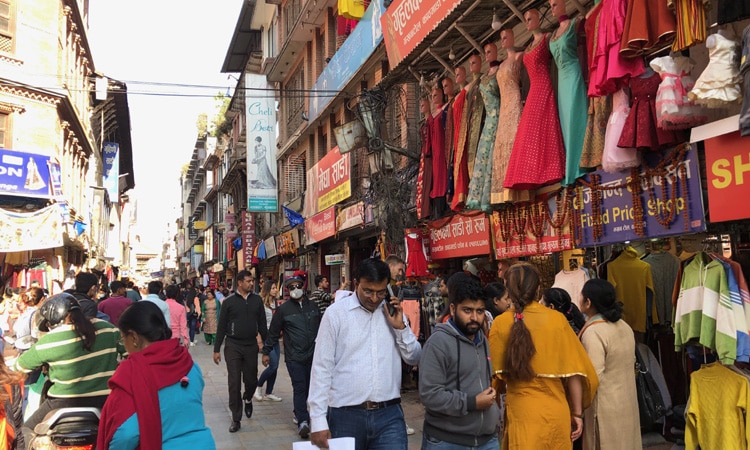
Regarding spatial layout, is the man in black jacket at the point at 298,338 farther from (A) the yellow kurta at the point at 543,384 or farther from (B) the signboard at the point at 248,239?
(B) the signboard at the point at 248,239

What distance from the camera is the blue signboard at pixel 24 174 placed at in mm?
16625

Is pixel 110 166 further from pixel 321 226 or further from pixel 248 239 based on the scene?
pixel 321 226

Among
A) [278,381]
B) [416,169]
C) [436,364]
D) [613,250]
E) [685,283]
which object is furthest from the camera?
[278,381]

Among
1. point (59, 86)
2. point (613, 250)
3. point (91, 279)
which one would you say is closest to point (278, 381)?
point (91, 279)

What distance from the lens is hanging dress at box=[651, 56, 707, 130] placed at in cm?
Answer: 515

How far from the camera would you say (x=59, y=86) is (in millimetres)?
19766

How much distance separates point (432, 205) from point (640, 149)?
4.60 meters

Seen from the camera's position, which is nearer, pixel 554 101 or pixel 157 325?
pixel 157 325

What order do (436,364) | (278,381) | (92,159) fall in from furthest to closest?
(92,159) → (278,381) → (436,364)

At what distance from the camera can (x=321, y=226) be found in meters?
17.0

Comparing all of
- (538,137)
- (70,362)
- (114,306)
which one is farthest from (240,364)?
(538,137)

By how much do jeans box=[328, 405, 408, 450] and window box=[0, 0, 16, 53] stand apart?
1935cm

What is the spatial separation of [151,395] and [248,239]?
28266 mm

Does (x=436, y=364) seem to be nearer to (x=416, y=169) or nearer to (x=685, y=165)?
(x=685, y=165)
